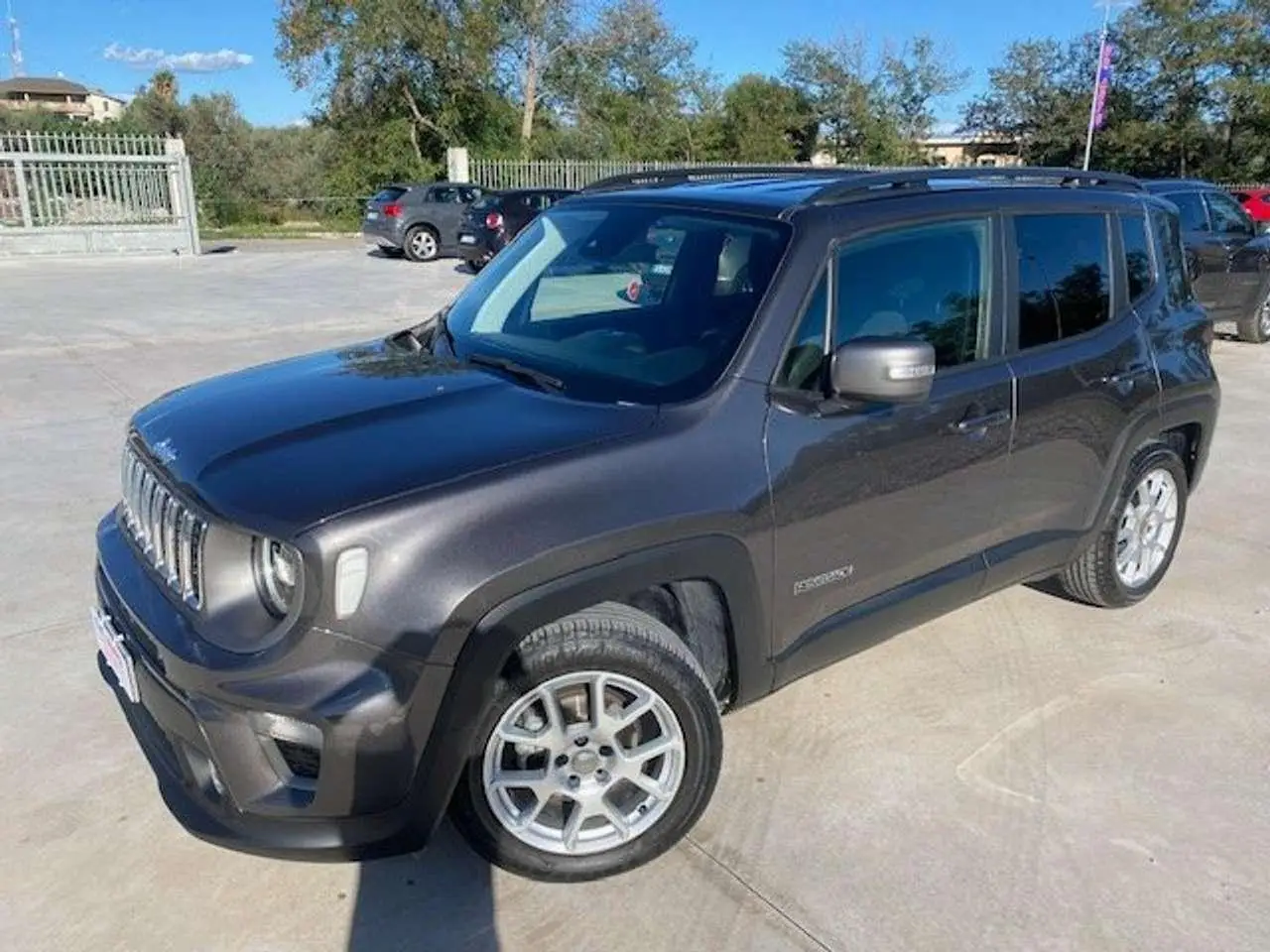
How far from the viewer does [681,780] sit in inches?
103

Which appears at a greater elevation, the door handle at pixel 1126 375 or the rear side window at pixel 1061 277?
the rear side window at pixel 1061 277

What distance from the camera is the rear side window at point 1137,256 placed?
392cm

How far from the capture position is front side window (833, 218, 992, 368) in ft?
9.66

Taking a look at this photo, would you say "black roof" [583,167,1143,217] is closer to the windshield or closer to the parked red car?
the windshield

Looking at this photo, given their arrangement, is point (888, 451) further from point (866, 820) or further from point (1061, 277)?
point (1061, 277)

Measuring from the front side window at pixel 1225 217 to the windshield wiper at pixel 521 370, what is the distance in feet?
34.9

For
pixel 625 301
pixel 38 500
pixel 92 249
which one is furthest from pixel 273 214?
pixel 625 301

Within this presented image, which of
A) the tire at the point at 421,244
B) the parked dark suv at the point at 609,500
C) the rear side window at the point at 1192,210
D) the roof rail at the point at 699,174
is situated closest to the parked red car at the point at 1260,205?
the rear side window at the point at 1192,210

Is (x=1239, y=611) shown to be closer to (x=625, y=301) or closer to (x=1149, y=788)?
(x=1149, y=788)

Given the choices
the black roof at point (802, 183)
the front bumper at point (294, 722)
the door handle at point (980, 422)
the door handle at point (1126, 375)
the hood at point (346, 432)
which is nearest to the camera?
the front bumper at point (294, 722)

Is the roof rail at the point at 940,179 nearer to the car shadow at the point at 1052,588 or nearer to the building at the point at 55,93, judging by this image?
the car shadow at the point at 1052,588

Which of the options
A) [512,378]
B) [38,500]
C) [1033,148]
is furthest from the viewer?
[1033,148]

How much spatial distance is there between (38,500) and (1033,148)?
4809cm

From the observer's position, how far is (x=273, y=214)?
114 feet
